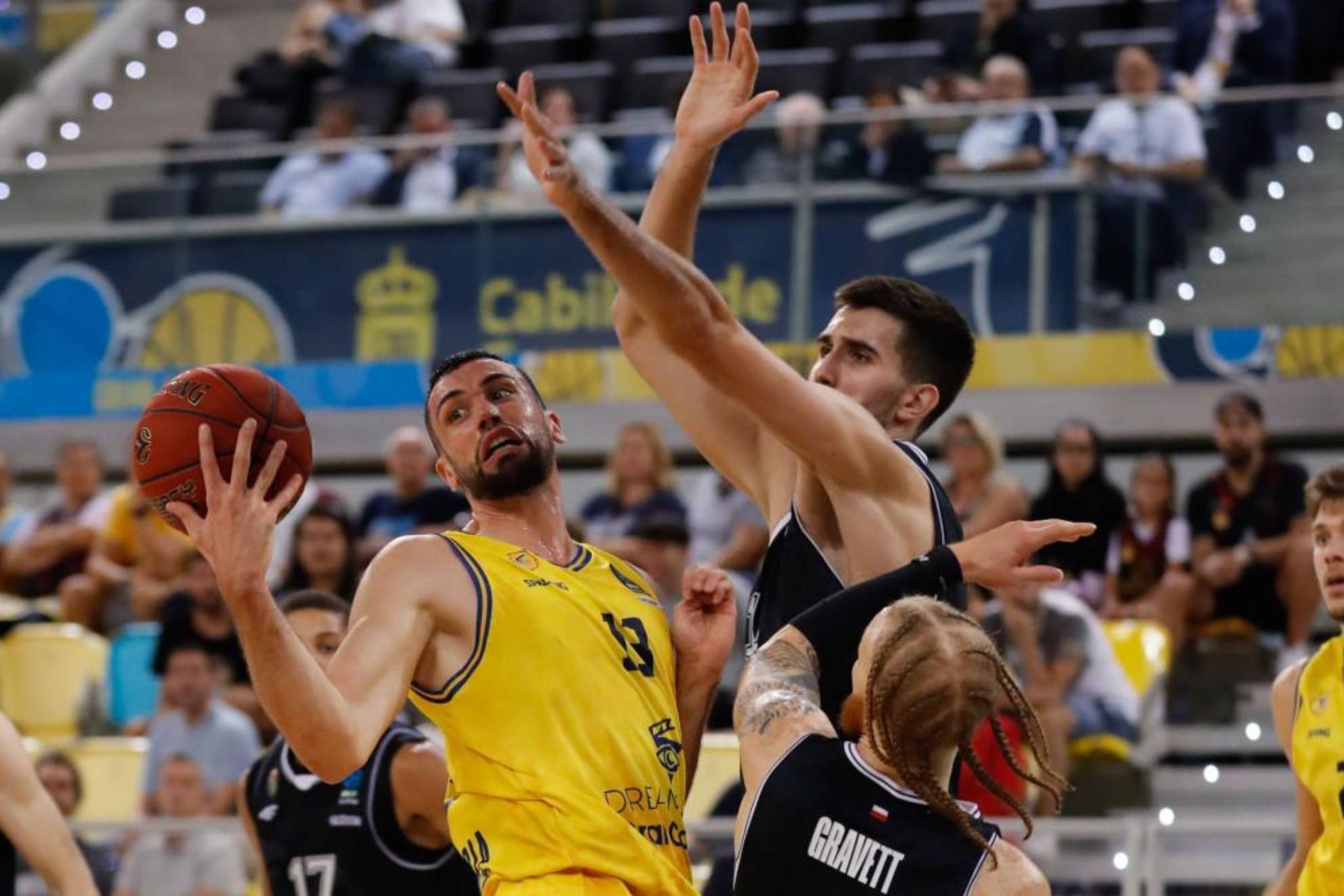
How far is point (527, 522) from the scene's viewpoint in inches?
209

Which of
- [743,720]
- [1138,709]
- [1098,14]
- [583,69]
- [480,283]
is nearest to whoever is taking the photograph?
[743,720]

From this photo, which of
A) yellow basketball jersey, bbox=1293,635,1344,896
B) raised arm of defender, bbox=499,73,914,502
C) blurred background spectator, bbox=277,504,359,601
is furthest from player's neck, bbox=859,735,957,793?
blurred background spectator, bbox=277,504,359,601

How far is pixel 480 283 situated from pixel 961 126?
2.90 m

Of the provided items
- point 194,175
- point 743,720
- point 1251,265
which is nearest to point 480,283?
point 194,175

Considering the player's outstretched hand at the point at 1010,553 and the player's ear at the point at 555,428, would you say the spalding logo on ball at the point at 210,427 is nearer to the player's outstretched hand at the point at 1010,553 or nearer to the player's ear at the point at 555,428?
the player's ear at the point at 555,428

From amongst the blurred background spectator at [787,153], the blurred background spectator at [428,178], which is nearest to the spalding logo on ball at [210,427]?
the blurred background spectator at [787,153]

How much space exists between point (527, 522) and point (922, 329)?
3.24 feet

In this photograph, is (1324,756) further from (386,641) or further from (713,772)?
(713,772)

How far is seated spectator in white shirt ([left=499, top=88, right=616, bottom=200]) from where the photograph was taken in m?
12.8

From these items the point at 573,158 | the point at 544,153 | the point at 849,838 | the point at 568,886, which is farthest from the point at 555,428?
the point at 573,158

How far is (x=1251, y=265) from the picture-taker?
11.8 m

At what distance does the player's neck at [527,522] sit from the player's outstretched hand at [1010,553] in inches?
40.2

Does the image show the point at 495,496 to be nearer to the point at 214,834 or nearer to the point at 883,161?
the point at 214,834

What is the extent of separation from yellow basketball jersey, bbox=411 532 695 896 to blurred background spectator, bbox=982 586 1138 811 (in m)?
4.93
